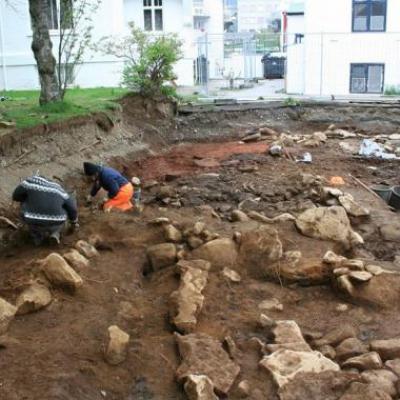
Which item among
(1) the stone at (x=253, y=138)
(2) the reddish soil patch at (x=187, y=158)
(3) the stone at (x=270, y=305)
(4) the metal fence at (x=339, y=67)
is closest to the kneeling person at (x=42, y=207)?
(3) the stone at (x=270, y=305)

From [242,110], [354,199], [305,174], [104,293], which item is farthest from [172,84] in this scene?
[104,293]

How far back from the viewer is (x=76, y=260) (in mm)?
7113

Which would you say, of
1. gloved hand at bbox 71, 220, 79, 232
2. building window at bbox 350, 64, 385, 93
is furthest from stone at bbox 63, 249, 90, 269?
building window at bbox 350, 64, 385, 93

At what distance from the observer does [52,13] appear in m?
25.5

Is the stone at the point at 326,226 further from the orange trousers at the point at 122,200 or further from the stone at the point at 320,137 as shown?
the stone at the point at 320,137

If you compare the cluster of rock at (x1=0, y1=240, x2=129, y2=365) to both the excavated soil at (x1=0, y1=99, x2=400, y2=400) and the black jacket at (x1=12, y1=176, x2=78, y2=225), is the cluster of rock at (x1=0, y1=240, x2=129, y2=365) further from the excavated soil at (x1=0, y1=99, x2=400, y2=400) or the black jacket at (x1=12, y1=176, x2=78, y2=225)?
the black jacket at (x1=12, y1=176, x2=78, y2=225)

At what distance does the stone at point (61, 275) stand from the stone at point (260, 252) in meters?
2.09

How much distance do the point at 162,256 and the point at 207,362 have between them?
2.35 meters

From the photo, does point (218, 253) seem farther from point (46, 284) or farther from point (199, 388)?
point (199, 388)

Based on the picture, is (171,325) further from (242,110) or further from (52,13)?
(52,13)

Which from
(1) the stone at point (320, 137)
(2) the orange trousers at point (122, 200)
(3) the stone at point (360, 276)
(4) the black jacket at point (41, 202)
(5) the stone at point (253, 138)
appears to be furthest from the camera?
(5) the stone at point (253, 138)

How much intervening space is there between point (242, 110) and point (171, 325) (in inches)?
549

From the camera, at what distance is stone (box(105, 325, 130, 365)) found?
530 cm

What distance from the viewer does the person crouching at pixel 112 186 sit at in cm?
955
